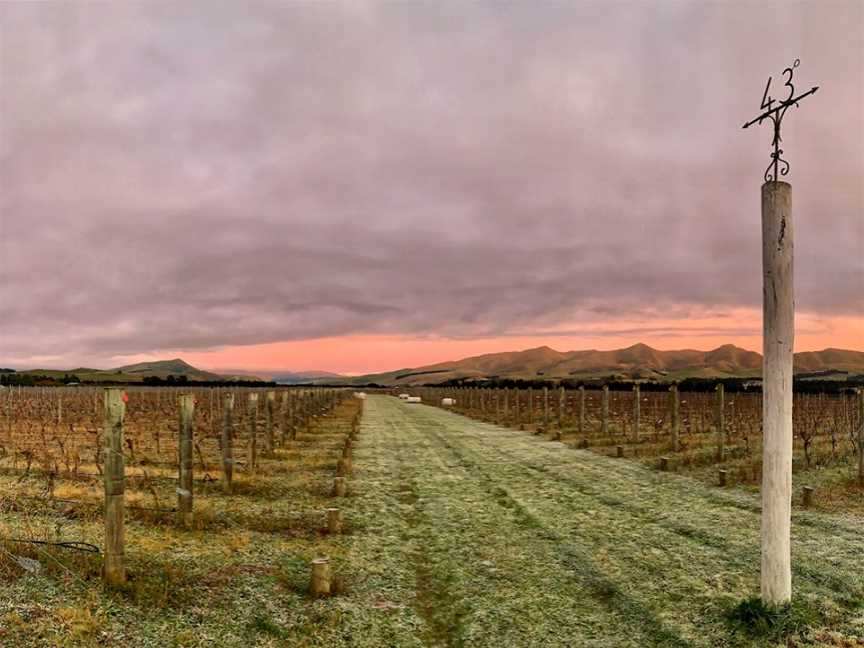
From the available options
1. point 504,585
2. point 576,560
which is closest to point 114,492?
point 504,585

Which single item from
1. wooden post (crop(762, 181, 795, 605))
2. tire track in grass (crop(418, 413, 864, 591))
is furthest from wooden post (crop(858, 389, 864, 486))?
wooden post (crop(762, 181, 795, 605))

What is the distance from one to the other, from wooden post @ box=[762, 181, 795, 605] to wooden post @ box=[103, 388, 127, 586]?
753cm

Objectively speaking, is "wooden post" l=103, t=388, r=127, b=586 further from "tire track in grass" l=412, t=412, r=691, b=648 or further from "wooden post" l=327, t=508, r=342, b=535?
"tire track in grass" l=412, t=412, r=691, b=648

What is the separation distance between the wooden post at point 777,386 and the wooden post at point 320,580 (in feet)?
17.1

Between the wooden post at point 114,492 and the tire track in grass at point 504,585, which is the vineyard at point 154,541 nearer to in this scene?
the wooden post at point 114,492

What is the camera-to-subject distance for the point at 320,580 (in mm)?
7637

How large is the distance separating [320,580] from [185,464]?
15.5ft

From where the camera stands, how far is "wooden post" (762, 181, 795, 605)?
257 inches

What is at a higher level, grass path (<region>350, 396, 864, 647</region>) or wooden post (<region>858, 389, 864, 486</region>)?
wooden post (<region>858, 389, 864, 486</region>)

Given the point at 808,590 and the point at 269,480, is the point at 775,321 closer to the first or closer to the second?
the point at 808,590

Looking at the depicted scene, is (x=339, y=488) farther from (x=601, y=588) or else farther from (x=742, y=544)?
(x=742, y=544)

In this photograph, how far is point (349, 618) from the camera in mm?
7066

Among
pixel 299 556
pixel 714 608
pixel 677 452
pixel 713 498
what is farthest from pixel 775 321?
pixel 677 452

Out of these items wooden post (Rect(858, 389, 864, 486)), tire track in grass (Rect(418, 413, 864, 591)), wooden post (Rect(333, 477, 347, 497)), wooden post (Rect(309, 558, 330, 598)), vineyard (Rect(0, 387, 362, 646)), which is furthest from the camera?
wooden post (Rect(858, 389, 864, 486))
